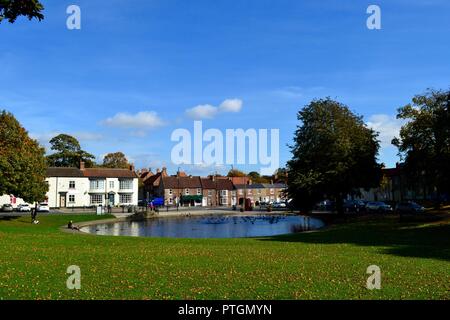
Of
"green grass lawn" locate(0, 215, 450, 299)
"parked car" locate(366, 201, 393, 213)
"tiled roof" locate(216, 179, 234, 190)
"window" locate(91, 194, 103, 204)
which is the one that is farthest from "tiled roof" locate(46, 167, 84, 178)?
"green grass lawn" locate(0, 215, 450, 299)

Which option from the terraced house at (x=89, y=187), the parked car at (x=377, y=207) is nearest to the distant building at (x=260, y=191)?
the terraced house at (x=89, y=187)

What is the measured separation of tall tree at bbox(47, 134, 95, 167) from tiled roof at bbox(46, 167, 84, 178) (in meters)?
16.6

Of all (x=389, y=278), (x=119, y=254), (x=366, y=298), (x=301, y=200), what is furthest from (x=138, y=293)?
(x=301, y=200)

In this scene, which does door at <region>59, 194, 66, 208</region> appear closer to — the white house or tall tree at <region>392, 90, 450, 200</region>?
the white house

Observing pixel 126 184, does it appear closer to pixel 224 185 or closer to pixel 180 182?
pixel 180 182

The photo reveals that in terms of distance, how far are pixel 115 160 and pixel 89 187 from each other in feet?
105

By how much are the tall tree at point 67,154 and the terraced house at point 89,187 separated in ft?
50.7

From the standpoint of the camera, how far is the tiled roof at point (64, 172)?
306ft

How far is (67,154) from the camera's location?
113 m

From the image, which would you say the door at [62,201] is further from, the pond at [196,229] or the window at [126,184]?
the pond at [196,229]

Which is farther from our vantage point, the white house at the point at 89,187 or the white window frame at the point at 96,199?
the white window frame at the point at 96,199

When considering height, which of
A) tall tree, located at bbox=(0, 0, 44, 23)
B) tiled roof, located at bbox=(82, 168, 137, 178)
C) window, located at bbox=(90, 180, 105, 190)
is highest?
tall tree, located at bbox=(0, 0, 44, 23)

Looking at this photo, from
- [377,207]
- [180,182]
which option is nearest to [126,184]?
[180,182]

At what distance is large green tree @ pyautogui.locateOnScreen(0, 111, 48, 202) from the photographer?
48.8 m
